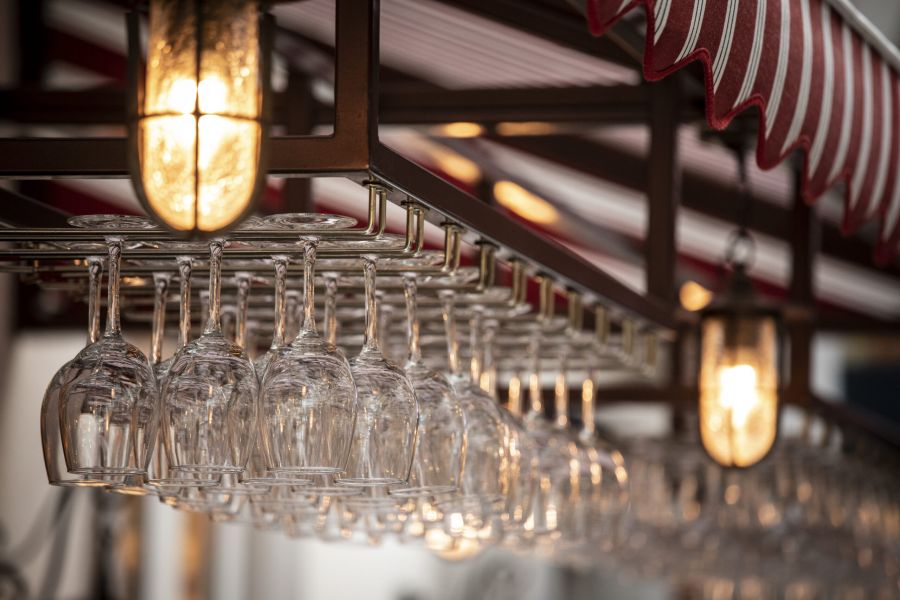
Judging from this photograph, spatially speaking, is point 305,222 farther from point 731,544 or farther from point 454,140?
point 731,544

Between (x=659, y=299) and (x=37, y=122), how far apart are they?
1.59 m

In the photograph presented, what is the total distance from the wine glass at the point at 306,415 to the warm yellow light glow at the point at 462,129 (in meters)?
2.14

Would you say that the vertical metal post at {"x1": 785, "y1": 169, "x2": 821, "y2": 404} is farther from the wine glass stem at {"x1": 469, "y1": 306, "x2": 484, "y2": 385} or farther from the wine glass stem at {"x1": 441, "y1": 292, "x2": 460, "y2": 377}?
the wine glass stem at {"x1": 441, "y1": 292, "x2": 460, "y2": 377}

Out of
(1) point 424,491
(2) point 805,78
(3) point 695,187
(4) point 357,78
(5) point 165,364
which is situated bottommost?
(1) point 424,491

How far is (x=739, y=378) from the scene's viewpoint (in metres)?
4.53

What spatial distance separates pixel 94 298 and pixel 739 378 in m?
2.54

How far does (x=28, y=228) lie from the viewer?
7.62 ft

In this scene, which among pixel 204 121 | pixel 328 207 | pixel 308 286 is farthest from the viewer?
pixel 328 207

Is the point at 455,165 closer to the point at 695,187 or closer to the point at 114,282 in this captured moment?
the point at 695,187

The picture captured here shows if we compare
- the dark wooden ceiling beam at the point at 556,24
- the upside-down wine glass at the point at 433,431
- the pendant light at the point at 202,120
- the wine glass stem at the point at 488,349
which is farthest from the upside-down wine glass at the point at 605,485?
the pendant light at the point at 202,120

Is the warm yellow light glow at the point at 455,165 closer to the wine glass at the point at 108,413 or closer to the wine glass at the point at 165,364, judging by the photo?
the wine glass at the point at 165,364

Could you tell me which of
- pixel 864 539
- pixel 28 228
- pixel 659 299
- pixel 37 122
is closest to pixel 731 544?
pixel 864 539

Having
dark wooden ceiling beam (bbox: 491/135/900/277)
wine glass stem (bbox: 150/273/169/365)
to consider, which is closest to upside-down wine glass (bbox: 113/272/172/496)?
wine glass stem (bbox: 150/273/169/365)

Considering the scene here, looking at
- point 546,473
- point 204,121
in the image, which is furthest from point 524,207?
point 204,121
